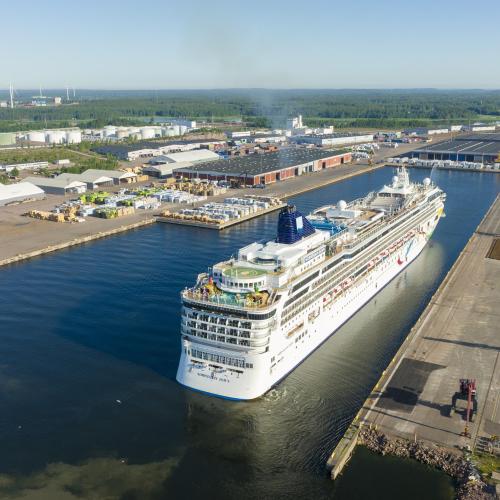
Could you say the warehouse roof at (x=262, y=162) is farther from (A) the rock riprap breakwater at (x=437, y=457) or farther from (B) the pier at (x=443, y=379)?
(A) the rock riprap breakwater at (x=437, y=457)

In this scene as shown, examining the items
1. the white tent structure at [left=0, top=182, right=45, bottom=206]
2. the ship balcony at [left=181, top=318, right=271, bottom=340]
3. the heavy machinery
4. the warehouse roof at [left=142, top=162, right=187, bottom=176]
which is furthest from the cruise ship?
the warehouse roof at [left=142, top=162, right=187, bottom=176]

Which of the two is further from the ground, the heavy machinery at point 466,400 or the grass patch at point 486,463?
the heavy machinery at point 466,400

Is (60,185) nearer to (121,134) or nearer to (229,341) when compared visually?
(229,341)

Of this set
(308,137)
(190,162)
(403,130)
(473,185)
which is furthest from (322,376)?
(403,130)

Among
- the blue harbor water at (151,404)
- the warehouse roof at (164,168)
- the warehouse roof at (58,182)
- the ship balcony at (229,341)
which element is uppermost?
the warehouse roof at (164,168)

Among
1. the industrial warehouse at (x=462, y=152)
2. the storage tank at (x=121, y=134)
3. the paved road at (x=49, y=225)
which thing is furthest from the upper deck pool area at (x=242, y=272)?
the storage tank at (x=121, y=134)

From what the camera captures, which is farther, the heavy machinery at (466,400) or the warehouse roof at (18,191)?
the warehouse roof at (18,191)

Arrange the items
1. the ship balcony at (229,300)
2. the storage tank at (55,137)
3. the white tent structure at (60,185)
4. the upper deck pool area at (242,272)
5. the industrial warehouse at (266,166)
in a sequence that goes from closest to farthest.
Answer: the ship balcony at (229,300) < the upper deck pool area at (242,272) < the white tent structure at (60,185) < the industrial warehouse at (266,166) < the storage tank at (55,137)

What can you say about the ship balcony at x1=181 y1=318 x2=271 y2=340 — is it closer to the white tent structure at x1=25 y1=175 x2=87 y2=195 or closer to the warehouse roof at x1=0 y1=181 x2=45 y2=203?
the warehouse roof at x1=0 y1=181 x2=45 y2=203
